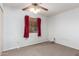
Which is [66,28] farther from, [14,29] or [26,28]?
[14,29]

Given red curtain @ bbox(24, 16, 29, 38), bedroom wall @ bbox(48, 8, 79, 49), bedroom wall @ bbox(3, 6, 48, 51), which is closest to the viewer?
bedroom wall @ bbox(3, 6, 48, 51)

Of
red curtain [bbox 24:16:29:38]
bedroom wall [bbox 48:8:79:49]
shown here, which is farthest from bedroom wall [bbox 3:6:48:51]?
bedroom wall [bbox 48:8:79:49]

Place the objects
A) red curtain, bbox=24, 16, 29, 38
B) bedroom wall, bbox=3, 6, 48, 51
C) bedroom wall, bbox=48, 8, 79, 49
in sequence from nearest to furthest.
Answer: bedroom wall, bbox=3, 6, 48, 51
bedroom wall, bbox=48, 8, 79, 49
red curtain, bbox=24, 16, 29, 38

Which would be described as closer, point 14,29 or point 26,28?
point 14,29

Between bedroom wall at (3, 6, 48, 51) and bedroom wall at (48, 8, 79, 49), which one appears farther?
bedroom wall at (48, 8, 79, 49)

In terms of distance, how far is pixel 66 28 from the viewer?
4109mm

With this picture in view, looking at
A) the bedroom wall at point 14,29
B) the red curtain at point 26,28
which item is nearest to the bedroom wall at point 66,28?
the bedroom wall at point 14,29

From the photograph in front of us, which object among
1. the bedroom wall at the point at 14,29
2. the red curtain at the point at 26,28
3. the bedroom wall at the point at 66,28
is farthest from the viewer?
the red curtain at the point at 26,28

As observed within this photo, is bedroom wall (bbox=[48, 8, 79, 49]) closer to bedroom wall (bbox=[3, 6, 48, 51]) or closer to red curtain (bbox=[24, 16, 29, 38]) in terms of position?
bedroom wall (bbox=[3, 6, 48, 51])

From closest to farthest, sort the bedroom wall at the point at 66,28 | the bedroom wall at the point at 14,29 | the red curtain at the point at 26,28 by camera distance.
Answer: the bedroom wall at the point at 14,29 < the bedroom wall at the point at 66,28 < the red curtain at the point at 26,28

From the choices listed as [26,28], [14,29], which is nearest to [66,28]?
[26,28]

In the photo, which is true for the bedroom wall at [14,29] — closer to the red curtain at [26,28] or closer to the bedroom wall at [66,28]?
the red curtain at [26,28]

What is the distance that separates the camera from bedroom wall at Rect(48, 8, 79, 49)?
3.59 m

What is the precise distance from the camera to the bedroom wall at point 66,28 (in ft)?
11.8
